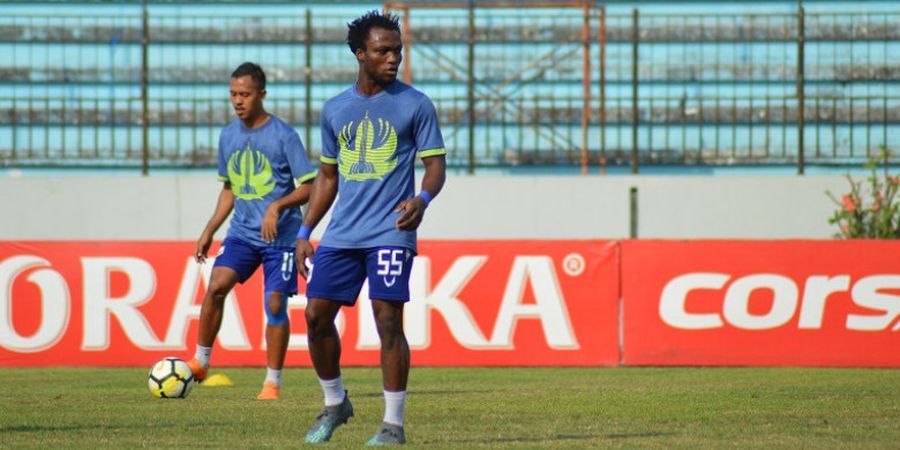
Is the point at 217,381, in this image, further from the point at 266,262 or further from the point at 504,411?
the point at 504,411

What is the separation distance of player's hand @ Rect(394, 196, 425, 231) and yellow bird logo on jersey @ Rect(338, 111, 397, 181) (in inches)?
9.8

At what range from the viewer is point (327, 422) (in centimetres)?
770

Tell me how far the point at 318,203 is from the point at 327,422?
1038 mm

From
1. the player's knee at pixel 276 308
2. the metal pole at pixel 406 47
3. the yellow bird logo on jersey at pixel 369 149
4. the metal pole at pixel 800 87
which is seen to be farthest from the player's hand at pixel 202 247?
the metal pole at pixel 406 47

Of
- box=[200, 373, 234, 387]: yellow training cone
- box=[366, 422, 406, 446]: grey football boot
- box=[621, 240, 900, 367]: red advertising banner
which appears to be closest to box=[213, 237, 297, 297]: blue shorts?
box=[200, 373, 234, 387]: yellow training cone

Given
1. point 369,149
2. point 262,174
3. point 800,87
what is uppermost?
point 800,87

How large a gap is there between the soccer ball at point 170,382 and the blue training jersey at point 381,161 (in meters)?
3.26

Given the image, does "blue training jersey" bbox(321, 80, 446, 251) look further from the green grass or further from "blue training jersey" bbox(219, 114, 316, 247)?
"blue training jersey" bbox(219, 114, 316, 247)

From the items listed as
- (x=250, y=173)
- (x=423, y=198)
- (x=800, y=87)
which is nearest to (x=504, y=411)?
(x=423, y=198)

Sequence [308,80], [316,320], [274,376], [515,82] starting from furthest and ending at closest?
1. [515,82]
2. [308,80]
3. [274,376]
4. [316,320]

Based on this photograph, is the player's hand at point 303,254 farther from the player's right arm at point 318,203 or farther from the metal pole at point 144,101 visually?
the metal pole at point 144,101

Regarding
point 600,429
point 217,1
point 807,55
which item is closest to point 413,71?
point 217,1

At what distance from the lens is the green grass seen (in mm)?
7773

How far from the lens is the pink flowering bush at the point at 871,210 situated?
56.4 feet
